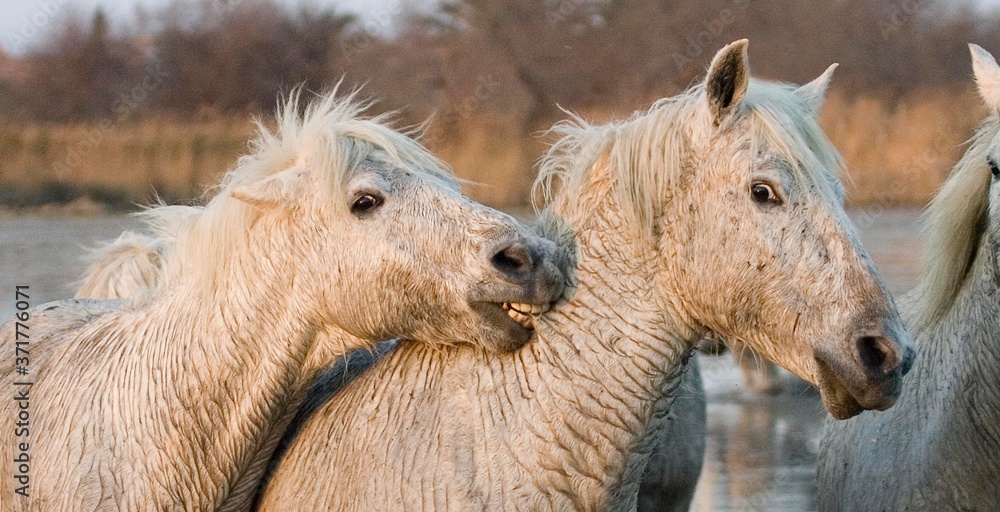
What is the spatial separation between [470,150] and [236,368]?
59.4 ft

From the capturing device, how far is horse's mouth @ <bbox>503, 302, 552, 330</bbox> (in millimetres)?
3553

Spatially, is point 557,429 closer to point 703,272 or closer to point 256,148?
point 703,272

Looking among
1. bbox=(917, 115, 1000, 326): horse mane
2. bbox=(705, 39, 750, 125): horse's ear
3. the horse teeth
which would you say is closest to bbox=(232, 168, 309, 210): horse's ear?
the horse teeth

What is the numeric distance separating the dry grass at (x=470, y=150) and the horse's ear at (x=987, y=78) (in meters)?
15.1

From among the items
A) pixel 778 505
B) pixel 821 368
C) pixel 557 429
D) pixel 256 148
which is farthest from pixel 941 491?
pixel 778 505

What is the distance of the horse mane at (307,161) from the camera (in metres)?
3.67

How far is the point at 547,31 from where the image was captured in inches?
1167

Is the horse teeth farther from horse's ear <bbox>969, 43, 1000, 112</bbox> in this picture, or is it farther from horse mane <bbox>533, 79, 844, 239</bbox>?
horse's ear <bbox>969, 43, 1000, 112</bbox>

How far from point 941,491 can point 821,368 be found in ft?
3.90

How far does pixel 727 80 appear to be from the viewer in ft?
10.9

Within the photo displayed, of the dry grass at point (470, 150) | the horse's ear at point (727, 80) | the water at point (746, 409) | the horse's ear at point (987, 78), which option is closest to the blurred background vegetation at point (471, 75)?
the dry grass at point (470, 150)

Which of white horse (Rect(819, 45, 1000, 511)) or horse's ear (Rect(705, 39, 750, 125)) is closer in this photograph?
horse's ear (Rect(705, 39, 750, 125))

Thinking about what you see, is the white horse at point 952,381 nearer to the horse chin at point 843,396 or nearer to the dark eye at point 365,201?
the horse chin at point 843,396

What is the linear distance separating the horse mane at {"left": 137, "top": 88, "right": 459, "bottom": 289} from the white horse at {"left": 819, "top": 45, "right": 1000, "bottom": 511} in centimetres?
185
